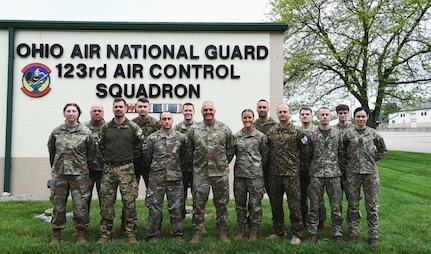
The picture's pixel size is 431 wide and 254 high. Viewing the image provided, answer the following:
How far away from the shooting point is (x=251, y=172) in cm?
480

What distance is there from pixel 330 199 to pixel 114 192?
2977 mm

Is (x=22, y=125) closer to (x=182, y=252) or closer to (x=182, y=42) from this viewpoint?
(x=182, y=42)

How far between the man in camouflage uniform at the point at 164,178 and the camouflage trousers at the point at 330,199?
1.83 metres

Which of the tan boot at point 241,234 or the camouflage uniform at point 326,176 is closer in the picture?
the camouflage uniform at point 326,176

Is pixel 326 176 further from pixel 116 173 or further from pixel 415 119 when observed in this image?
pixel 415 119

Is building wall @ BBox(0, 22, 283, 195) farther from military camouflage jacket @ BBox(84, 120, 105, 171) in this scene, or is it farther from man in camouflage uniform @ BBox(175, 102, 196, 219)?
military camouflage jacket @ BBox(84, 120, 105, 171)

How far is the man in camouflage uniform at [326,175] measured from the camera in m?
4.69

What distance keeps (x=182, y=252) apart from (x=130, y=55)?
17.2ft

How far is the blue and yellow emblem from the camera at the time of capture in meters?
7.98

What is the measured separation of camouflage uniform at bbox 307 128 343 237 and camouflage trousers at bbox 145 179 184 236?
1.85 metres

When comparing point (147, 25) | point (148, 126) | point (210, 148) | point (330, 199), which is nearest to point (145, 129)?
point (148, 126)

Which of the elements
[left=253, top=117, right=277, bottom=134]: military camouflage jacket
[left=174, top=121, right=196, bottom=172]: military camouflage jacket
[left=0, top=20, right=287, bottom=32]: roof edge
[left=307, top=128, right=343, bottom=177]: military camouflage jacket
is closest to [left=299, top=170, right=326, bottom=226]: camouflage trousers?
[left=307, top=128, right=343, bottom=177]: military camouflage jacket

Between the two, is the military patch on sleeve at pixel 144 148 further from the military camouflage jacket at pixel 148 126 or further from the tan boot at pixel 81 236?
the tan boot at pixel 81 236

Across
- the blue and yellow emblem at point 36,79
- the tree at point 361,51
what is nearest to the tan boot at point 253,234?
the blue and yellow emblem at point 36,79
